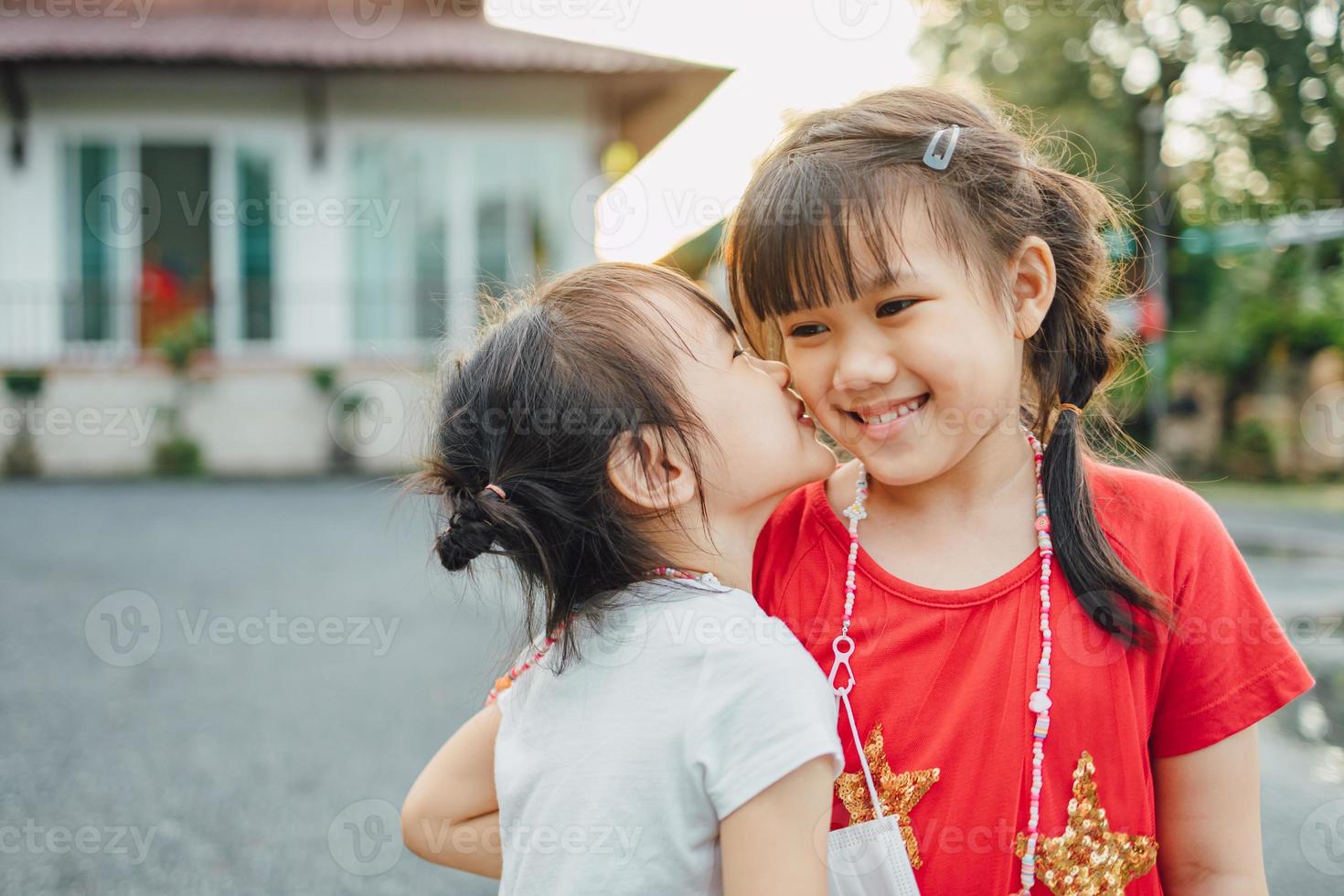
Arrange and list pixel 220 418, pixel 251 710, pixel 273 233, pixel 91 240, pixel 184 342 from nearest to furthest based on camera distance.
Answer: pixel 251 710 < pixel 184 342 < pixel 220 418 < pixel 91 240 < pixel 273 233

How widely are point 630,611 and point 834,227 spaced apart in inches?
20.6

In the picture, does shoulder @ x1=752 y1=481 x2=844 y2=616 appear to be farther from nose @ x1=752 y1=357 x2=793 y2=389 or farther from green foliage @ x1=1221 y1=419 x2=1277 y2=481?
green foliage @ x1=1221 y1=419 x2=1277 y2=481

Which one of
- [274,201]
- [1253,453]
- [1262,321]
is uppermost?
[274,201]

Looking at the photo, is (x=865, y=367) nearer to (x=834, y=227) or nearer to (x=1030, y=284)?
(x=834, y=227)

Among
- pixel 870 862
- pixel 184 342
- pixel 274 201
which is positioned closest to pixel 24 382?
pixel 184 342

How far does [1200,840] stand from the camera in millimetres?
1358

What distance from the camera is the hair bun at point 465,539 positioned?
1371mm

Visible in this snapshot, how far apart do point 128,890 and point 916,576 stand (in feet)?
7.32

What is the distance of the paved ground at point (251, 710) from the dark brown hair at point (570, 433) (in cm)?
28

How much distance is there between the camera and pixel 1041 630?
4.52 ft

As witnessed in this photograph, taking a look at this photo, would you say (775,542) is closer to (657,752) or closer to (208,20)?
(657,752)

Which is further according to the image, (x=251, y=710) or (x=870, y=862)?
(x=251, y=710)

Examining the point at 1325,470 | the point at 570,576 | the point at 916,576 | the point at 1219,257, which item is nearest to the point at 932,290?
the point at 916,576

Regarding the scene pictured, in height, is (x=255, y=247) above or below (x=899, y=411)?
above
